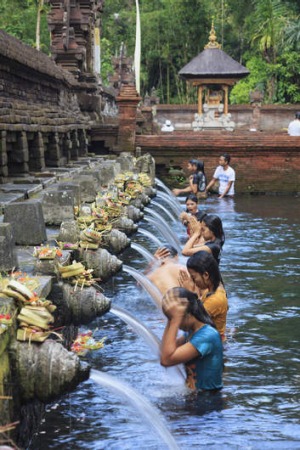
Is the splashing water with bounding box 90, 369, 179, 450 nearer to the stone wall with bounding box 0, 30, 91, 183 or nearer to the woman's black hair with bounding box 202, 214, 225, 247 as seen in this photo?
the woman's black hair with bounding box 202, 214, 225, 247

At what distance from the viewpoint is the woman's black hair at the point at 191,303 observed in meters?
5.48

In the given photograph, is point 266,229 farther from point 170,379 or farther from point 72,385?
point 72,385

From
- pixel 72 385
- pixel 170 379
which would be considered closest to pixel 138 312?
pixel 170 379

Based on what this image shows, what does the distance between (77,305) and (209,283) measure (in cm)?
105

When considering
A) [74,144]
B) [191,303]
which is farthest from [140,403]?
[74,144]

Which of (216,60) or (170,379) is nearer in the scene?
(170,379)

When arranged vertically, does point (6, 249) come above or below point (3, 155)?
below

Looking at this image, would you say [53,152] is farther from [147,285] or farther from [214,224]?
[214,224]

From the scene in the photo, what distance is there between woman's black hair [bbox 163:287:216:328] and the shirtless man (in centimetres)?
241

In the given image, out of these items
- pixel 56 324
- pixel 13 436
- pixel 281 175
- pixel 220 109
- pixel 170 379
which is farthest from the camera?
pixel 220 109

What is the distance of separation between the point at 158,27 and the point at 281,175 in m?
35.5

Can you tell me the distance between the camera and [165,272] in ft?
27.5

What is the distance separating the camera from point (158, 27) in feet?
180

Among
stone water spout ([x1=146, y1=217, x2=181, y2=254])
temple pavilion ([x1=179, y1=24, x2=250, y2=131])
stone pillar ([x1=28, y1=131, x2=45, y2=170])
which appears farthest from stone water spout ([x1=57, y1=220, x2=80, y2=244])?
temple pavilion ([x1=179, y1=24, x2=250, y2=131])
